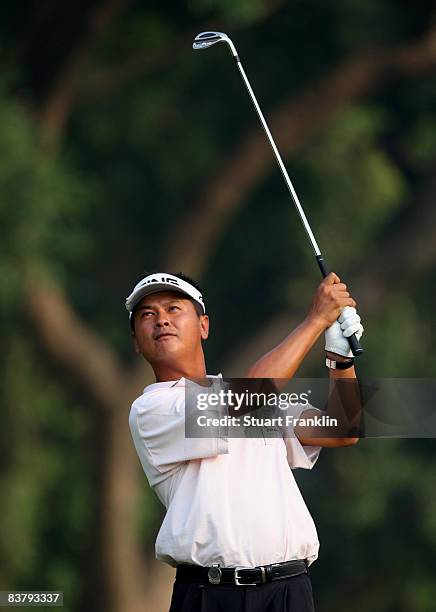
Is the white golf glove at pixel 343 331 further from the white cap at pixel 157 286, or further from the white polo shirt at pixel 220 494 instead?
the white cap at pixel 157 286

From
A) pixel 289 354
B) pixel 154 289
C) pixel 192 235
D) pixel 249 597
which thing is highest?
pixel 192 235

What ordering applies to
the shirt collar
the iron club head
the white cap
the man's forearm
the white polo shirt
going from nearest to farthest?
the man's forearm < the white polo shirt < the shirt collar < the white cap < the iron club head

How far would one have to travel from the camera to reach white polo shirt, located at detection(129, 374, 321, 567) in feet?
15.0

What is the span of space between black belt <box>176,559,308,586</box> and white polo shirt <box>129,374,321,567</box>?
2 centimetres

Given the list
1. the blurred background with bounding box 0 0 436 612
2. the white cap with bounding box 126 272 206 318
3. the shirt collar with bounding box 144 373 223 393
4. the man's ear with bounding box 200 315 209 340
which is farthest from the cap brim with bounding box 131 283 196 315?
the blurred background with bounding box 0 0 436 612

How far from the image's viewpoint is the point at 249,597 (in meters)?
4.59

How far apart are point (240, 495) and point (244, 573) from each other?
0.21 metres

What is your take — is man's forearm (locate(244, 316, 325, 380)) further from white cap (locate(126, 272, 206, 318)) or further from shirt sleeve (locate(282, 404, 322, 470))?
white cap (locate(126, 272, 206, 318))

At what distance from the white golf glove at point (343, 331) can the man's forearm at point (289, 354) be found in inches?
2.6

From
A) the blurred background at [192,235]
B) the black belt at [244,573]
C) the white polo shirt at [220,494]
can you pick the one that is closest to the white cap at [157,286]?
the white polo shirt at [220,494]

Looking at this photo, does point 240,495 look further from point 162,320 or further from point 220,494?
point 162,320

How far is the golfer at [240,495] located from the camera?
15.0 feet

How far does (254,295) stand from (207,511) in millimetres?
13144

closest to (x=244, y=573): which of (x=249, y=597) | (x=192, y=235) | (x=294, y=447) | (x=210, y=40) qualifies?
(x=249, y=597)
